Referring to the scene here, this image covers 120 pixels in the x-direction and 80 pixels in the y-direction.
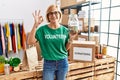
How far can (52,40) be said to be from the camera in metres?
1.83

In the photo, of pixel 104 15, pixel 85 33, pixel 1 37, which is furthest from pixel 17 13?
pixel 104 15

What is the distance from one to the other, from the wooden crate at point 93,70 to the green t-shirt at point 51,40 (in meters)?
0.56

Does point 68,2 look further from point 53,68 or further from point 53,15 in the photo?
point 53,68

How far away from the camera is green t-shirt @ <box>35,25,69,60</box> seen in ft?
6.01

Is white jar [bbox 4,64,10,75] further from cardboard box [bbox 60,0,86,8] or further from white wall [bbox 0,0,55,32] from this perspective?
white wall [bbox 0,0,55,32]

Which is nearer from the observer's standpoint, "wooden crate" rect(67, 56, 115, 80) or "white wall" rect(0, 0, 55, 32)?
"wooden crate" rect(67, 56, 115, 80)

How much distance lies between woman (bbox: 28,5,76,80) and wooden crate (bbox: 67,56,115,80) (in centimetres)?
47

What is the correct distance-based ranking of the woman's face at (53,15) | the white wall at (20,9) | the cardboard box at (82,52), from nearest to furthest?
the woman's face at (53,15), the cardboard box at (82,52), the white wall at (20,9)

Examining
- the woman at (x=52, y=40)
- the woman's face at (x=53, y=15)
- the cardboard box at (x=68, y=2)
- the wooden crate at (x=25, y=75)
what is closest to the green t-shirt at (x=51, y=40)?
the woman at (x=52, y=40)

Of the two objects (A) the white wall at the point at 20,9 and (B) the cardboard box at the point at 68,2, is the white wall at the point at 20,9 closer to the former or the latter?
(A) the white wall at the point at 20,9

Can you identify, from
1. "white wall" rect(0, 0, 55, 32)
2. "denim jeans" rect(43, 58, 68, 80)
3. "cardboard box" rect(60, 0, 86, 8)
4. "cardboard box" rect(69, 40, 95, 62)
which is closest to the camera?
"denim jeans" rect(43, 58, 68, 80)

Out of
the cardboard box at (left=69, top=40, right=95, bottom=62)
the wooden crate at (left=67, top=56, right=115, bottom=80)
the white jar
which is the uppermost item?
the cardboard box at (left=69, top=40, right=95, bottom=62)

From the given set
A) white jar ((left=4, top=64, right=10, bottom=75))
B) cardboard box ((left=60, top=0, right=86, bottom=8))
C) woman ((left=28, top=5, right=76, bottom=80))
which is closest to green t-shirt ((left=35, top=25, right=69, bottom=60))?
woman ((left=28, top=5, right=76, bottom=80))

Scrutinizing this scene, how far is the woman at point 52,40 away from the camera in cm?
181
